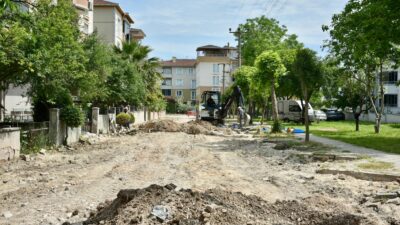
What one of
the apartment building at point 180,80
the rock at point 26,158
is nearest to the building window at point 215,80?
the apartment building at point 180,80

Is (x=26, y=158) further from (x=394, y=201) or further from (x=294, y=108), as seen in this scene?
(x=294, y=108)

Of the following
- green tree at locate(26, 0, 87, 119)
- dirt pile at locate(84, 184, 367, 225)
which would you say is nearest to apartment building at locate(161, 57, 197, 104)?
green tree at locate(26, 0, 87, 119)

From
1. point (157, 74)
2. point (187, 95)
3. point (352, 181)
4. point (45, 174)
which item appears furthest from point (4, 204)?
point (187, 95)

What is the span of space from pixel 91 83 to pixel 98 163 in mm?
9510

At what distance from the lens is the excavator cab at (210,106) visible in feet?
147

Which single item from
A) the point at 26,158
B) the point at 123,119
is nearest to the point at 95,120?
the point at 123,119

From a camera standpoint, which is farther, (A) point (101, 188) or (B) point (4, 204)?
(A) point (101, 188)

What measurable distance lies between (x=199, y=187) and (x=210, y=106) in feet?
110

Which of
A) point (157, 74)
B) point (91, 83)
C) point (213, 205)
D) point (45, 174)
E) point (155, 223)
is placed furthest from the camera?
point (157, 74)

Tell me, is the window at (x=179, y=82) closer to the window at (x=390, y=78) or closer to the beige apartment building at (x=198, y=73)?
the beige apartment building at (x=198, y=73)

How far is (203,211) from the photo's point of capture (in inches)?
302

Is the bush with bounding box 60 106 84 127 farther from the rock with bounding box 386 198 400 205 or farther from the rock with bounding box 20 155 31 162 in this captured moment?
the rock with bounding box 386 198 400 205

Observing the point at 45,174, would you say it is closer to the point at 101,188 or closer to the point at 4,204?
the point at 101,188

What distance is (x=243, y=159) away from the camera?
61.1 ft
